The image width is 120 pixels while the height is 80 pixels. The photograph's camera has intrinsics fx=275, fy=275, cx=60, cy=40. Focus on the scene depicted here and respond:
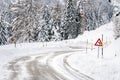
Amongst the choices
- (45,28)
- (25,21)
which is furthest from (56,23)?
(25,21)

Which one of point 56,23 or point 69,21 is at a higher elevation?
point 69,21

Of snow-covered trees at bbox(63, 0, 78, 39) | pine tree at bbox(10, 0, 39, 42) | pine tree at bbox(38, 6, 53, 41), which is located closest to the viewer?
pine tree at bbox(10, 0, 39, 42)

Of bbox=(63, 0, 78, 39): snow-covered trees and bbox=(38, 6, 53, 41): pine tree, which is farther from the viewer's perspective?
bbox=(63, 0, 78, 39): snow-covered trees

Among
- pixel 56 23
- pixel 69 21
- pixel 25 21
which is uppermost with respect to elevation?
pixel 69 21

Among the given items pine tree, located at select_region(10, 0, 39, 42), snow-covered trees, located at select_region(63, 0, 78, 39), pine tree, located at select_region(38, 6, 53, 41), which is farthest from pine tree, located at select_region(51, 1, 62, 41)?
pine tree, located at select_region(10, 0, 39, 42)

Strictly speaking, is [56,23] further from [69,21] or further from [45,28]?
[45,28]

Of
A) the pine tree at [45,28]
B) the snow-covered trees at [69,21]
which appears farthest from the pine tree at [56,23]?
the snow-covered trees at [69,21]

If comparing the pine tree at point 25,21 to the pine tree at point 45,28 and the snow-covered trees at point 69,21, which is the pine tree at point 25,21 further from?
the snow-covered trees at point 69,21

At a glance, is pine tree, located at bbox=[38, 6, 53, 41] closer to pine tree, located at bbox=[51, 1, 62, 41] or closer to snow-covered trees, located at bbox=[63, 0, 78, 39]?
pine tree, located at bbox=[51, 1, 62, 41]

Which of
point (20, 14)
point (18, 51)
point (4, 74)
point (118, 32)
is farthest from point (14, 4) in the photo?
point (4, 74)

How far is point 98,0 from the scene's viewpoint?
17100 cm

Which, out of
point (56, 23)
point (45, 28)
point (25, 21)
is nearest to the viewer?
point (25, 21)

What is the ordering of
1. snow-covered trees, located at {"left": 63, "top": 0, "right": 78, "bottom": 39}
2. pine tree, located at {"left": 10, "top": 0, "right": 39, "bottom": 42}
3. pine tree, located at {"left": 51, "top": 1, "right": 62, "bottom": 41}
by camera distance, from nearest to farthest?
pine tree, located at {"left": 10, "top": 0, "right": 39, "bottom": 42} < pine tree, located at {"left": 51, "top": 1, "right": 62, "bottom": 41} < snow-covered trees, located at {"left": 63, "top": 0, "right": 78, "bottom": 39}

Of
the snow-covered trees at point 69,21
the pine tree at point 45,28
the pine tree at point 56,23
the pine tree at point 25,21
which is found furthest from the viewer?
the snow-covered trees at point 69,21
